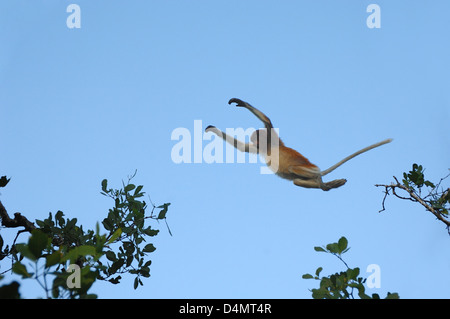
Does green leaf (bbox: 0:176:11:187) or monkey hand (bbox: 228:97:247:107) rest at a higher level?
monkey hand (bbox: 228:97:247:107)

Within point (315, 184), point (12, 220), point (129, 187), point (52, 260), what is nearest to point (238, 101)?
point (315, 184)

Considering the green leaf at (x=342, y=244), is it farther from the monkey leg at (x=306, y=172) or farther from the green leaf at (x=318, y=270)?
the monkey leg at (x=306, y=172)

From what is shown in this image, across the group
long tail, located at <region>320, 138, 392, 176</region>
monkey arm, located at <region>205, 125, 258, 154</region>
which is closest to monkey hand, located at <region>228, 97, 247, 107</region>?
monkey arm, located at <region>205, 125, 258, 154</region>

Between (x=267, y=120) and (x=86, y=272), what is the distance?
8.02 ft

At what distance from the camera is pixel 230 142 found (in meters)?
4.63

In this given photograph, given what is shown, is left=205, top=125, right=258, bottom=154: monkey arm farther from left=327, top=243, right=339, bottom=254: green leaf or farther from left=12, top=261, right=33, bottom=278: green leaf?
left=12, top=261, right=33, bottom=278: green leaf

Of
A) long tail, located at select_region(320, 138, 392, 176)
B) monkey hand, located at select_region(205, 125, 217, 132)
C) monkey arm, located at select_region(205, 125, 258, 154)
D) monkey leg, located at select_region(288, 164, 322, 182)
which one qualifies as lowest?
monkey leg, located at select_region(288, 164, 322, 182)

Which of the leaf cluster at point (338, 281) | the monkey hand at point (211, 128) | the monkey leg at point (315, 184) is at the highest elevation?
the monkey hand at point (211, 128)

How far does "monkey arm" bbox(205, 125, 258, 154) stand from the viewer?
4477 mm

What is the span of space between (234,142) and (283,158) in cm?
58

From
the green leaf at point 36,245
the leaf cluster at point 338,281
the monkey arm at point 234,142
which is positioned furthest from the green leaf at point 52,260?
the monkey arm at point 234,142

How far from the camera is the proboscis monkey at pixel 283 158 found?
13.1 feet
